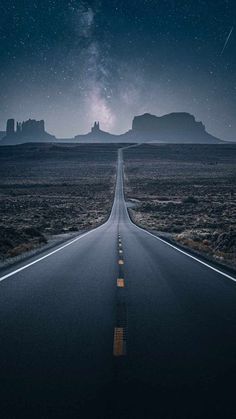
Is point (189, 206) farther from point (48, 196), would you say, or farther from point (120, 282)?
point (120, 282)

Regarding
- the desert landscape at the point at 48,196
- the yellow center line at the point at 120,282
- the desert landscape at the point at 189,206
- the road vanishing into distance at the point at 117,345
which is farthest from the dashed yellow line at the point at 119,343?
the desert landscape at the point at 48,196

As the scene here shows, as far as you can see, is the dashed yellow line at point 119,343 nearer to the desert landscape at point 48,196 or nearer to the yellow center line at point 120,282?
the yellow center line at point 120,282

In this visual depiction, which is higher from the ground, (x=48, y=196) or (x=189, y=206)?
(x=48, y=196)

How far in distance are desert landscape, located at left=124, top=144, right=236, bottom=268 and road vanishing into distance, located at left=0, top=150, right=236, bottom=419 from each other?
586 centimetres

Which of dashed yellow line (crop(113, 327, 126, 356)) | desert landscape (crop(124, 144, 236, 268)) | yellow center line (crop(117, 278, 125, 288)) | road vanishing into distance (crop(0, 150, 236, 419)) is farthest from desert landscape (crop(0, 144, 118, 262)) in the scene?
dashed yellow line (crop(113, 327, 126, 356))

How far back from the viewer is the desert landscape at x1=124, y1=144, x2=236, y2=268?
21016mm

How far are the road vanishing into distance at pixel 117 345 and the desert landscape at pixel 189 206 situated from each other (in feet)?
19.2

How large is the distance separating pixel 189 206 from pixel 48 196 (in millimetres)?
29230

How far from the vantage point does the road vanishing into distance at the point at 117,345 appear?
3916 millimetres

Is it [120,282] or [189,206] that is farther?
[189,206]

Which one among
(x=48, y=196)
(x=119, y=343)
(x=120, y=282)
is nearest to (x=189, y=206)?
(x=48, y=196)

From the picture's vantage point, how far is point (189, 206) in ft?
178

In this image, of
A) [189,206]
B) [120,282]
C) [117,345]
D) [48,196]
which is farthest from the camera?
[48,196]

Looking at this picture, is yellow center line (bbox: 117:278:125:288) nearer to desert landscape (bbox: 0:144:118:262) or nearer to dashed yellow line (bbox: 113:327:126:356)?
dashed yellow line (bbox: 113:327:126:356)
